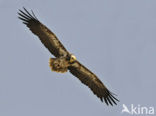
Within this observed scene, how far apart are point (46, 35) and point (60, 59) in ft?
4.31

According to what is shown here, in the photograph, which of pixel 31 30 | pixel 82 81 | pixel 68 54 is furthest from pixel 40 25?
pixel 82 81

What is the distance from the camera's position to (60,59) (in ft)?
59.1

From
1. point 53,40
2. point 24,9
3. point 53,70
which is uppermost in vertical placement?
point 24,9

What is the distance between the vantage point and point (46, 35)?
60.7 ft

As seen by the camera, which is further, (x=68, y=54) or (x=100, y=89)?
(x=100, y=89)

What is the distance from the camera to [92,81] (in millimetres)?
19391

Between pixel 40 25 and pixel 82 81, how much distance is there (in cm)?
311

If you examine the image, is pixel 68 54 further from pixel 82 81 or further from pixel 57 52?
pixel 82 81

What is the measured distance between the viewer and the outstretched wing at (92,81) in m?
18.8

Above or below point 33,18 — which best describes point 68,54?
below

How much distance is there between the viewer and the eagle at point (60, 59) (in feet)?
59.0

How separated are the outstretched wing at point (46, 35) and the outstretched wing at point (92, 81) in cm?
91

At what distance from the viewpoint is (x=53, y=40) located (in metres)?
18.4

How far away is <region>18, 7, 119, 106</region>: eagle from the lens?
18.0 metres
